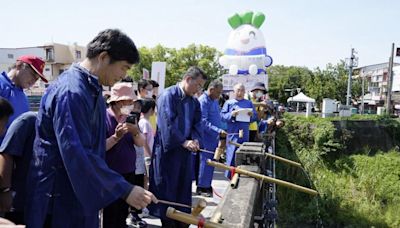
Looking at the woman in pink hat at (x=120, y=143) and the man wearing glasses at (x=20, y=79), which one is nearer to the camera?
the woman in pink hat at (x=120, y=143)

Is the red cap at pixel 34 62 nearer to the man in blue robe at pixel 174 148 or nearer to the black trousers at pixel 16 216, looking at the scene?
the man in blue robe at pixel 174 148

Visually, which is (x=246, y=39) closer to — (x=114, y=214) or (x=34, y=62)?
(x=34, y=62)

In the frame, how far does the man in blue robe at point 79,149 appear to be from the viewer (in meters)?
1.69

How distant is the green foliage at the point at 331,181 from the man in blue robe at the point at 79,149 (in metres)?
8.97

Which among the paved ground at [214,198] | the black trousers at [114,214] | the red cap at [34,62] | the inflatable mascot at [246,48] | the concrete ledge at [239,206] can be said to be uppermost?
the inflatable mascot at [246,48]

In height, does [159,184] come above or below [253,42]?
below

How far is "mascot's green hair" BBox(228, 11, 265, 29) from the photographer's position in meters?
12.5

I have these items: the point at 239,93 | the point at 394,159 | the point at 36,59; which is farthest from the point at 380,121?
the point at 36,59

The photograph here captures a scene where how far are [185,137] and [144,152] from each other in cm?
73

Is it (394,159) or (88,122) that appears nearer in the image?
(88,122)

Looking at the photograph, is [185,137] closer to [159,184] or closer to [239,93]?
[159,184]

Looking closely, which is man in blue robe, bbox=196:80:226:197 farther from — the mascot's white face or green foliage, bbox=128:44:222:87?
green foliage, bbox=128:44:222:87

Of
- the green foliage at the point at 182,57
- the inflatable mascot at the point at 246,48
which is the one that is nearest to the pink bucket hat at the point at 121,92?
the inflatable mascot at the point at 246,48

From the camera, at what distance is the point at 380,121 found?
16.8 metres
